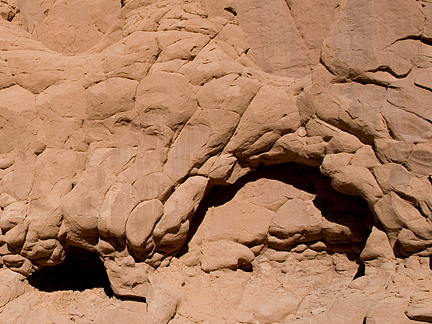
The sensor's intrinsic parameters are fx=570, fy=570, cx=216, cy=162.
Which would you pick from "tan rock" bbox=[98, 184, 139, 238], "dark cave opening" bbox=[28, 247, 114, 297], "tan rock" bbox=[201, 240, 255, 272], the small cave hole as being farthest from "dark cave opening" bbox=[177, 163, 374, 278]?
the small cave hole

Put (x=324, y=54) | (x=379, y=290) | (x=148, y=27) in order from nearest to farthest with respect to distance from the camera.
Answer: (x=379, y=290)
(x=324, y=54)
(x=148, y=27)

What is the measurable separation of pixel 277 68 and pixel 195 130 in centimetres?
98

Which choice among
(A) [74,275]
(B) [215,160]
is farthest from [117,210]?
(A) [74,275]

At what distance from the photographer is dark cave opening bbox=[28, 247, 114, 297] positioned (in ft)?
17.3

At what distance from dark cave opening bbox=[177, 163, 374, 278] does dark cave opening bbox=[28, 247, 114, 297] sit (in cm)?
94

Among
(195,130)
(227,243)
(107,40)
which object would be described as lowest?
(227,243)

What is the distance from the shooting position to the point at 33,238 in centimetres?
483

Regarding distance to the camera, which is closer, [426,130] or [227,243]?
[426,130]

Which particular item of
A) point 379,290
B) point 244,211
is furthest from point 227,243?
point 379,290

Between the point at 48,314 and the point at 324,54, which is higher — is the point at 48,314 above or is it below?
below

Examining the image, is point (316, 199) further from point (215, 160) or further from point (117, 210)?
point (117, 210)

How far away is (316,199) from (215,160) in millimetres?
951

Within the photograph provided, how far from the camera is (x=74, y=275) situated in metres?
5.51

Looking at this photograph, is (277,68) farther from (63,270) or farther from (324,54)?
(63,270)
